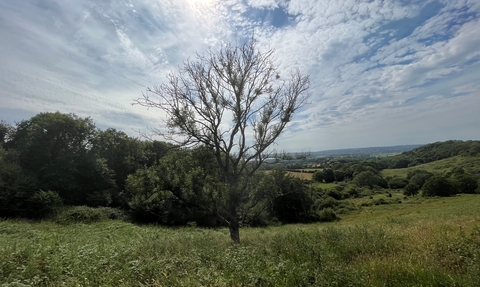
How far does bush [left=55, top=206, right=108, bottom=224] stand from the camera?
65.4 ft

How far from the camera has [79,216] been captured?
67.5 ft

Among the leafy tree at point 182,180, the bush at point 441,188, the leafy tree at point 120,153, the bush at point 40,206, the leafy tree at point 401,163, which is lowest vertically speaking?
the bush at point 441,188

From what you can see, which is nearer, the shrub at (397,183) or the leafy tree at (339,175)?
the shrub at (397,183)

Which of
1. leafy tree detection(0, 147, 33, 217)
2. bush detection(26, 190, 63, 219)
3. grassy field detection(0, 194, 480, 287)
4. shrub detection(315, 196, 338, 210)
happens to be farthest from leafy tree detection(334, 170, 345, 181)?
leafy tree detection(0, 147, 33, 217)

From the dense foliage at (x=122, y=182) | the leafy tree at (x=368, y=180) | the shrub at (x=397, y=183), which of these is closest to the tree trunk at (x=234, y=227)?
the dense foliage at (x=122, y=182)

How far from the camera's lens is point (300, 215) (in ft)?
124

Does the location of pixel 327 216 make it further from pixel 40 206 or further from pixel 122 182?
pixel 40 206

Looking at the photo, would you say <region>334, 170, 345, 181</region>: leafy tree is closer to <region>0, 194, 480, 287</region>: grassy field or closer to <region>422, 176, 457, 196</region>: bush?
<region>422, 176, 457, 196</region>: bush

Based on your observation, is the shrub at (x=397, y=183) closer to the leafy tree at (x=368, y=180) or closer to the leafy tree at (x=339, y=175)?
the leafy tree at (x=368, y=180)

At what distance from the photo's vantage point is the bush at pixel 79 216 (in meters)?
19.9

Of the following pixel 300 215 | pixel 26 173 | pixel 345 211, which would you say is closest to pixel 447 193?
pixel 345 211

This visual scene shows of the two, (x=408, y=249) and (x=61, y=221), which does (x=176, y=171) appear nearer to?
(x=408, y=249)

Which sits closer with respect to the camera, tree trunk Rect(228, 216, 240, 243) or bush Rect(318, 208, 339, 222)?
tree trunk Rect(228, 216, 240, 243)

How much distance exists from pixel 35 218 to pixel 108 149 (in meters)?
15.5
